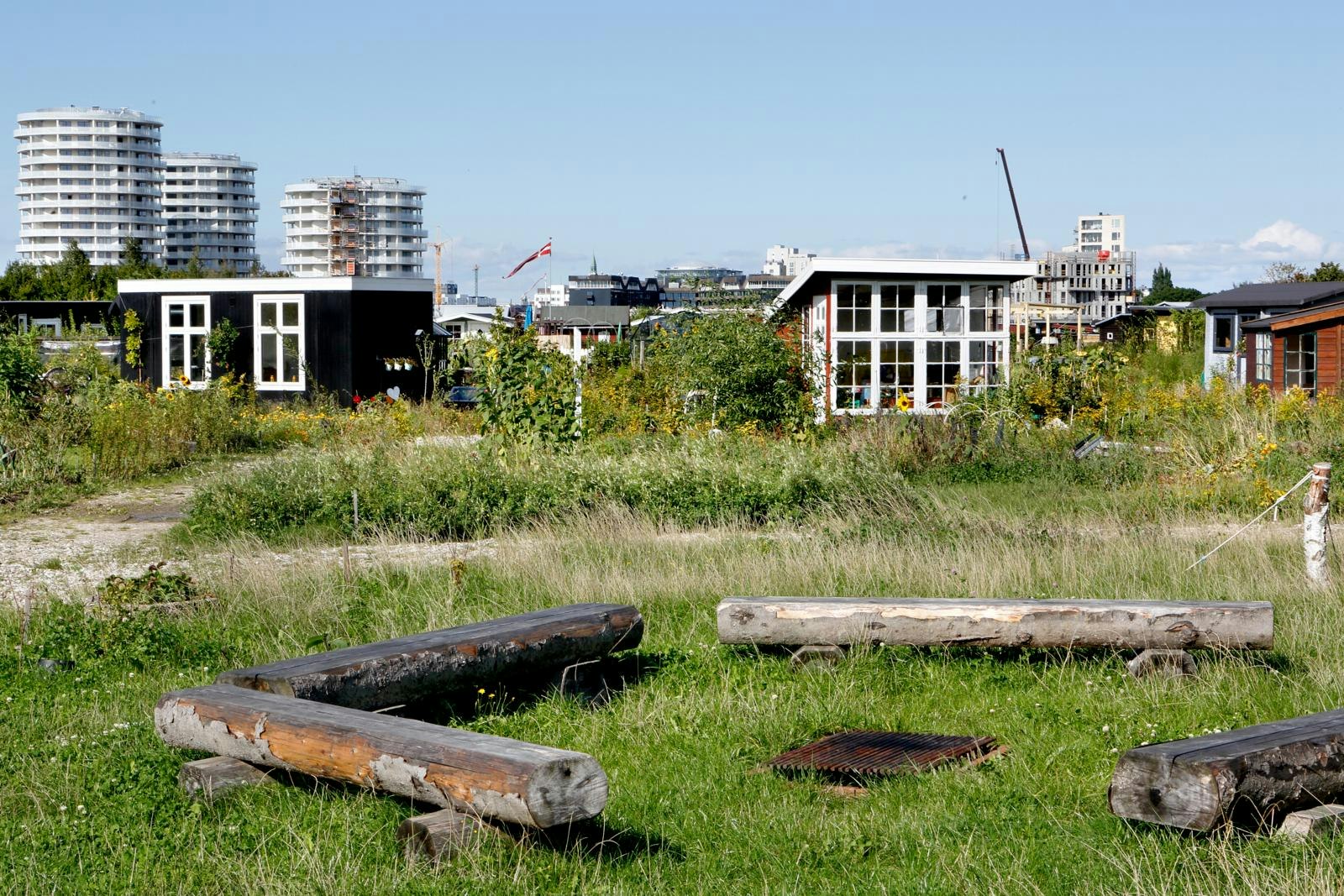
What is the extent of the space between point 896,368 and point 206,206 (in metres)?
174

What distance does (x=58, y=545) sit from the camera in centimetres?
1152

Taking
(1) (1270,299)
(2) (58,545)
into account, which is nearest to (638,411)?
(2) (58,545)

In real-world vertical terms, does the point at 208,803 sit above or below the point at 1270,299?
below

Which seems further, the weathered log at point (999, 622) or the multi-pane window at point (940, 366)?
the multi-pane window at point (940, 366)

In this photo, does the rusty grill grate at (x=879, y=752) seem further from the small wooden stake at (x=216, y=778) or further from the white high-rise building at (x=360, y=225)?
the white high-rise building at (x=360, y=225)

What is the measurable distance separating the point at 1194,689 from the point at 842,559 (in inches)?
124

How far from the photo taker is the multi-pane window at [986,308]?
25078mm

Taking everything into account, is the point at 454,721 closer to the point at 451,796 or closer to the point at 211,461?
the point at 451,796

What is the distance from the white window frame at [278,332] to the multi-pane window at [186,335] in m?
0.99

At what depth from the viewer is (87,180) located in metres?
170

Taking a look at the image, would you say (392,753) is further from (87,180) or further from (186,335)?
(87,180)

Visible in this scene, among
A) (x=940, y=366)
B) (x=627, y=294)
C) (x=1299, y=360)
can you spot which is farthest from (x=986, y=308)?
(x=627, y=294)

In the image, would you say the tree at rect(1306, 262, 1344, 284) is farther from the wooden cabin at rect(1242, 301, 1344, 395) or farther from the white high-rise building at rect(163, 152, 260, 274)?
the white high-rise building at rect(163, 152, 260, 274)

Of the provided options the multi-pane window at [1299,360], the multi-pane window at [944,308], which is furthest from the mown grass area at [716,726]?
the multi-pane window at [1299,360]
